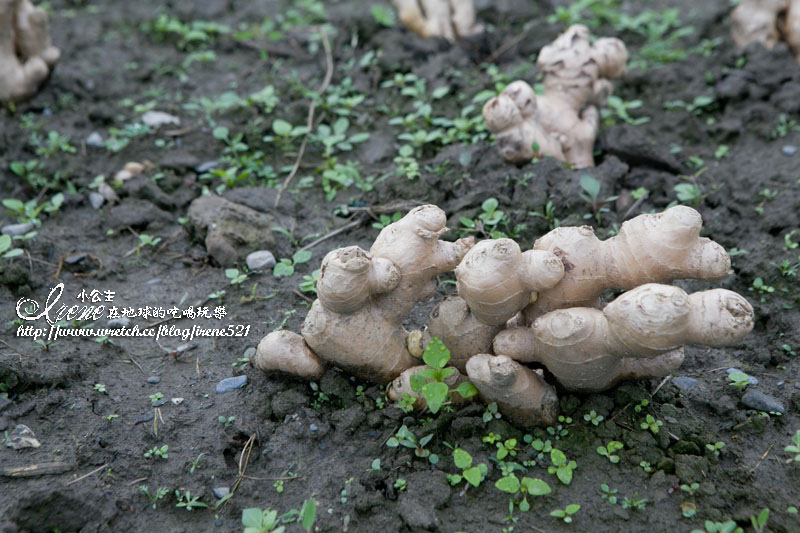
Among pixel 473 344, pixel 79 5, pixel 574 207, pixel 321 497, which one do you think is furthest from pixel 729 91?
pixel 79 5

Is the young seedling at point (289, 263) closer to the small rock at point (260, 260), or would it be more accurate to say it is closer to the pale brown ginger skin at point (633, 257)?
the small rock at point (260, 260)

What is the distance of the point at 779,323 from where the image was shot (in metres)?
2.96

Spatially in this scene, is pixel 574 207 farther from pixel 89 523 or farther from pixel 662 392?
pixel 89 523

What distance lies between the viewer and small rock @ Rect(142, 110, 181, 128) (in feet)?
15.3

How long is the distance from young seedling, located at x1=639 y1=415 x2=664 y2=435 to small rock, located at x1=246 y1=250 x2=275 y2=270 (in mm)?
1874

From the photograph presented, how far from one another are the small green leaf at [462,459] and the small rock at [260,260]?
1513 millimetres

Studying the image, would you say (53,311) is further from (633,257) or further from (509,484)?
(633,257)

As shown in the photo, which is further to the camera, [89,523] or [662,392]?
[662,392]

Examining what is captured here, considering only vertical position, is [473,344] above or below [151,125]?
above

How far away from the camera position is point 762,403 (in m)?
2.58

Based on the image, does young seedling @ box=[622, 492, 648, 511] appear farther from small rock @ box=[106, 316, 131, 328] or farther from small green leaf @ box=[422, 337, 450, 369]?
small rock @ box=[106, 316, 131, 328]

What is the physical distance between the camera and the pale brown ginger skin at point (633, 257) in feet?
7.32

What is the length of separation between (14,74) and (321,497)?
3963 mm

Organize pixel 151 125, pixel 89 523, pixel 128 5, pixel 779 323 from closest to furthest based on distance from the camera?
1. pixel 89 523
2. pixel 779 323
3. pixel 151 125
4. pixel 128 5
